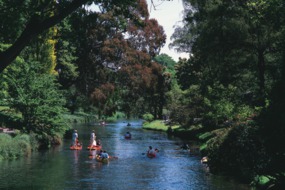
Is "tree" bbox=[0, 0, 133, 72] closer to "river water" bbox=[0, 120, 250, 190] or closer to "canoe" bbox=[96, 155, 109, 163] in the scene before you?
"river water" bbox=[0, 120, 250, 190]

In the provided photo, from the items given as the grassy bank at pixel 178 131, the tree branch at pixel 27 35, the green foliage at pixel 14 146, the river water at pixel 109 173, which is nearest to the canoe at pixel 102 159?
the river water at pixel 109 173

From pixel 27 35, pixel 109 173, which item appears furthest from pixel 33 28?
pixel 109 173

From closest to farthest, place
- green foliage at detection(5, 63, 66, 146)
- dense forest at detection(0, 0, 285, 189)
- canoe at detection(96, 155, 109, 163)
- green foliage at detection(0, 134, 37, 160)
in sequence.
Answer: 1. dense forest at detection(0, 0, 285, 189)
2. green foliage at detection(0, 134, 37, 160)
3. canoe at detection(96, 155, 109, 163)
4. green foliage at detection(5, 63, 66, 146)

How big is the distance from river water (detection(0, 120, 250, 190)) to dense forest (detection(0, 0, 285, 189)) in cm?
214

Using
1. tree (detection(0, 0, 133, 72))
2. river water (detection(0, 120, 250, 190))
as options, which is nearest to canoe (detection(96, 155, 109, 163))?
river water (detection(0, 120, 250, 190))

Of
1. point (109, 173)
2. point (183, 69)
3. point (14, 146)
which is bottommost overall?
point (109, 173)

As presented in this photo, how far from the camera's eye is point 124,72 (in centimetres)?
5903

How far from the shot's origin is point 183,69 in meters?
78.5

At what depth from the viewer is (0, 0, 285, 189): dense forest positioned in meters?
14.6

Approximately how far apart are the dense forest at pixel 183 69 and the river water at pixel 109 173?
214 cm

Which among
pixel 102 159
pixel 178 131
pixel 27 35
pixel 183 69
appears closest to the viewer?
pixel 27 35

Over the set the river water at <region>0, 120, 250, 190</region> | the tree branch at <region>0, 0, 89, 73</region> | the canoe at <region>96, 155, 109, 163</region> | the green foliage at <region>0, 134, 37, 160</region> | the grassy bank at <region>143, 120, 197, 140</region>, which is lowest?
the river water at <region>0, 120, 250, 190</region>

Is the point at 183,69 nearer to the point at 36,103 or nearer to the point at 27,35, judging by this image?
the point at 36,103

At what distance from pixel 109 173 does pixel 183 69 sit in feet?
176
